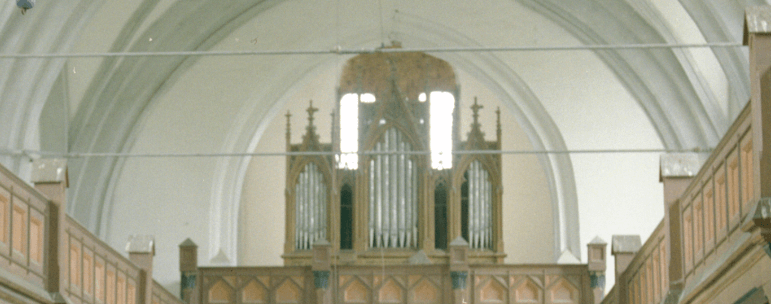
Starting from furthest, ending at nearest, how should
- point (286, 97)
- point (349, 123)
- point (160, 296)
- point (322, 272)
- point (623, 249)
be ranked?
point (349, 123) < point (286, 97) < point (322, 272) < point (160, 296) < point (623, 249)

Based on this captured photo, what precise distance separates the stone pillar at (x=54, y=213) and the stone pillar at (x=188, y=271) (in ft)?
15.1

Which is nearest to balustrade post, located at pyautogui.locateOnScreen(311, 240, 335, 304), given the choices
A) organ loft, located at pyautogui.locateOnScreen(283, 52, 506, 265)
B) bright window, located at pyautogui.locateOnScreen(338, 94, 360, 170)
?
organ loft, located at pyautogui.locateOnScreen(283, 52, 506, 265)

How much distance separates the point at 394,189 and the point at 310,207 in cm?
128

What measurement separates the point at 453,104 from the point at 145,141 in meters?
4.69

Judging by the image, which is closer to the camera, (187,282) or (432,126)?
(187,282)

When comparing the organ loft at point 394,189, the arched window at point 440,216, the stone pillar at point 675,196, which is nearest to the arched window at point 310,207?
the organ loft at point 394,189

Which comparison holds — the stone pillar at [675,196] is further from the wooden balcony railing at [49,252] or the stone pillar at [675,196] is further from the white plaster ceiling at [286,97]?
the white plaster ceiling at [286,97]

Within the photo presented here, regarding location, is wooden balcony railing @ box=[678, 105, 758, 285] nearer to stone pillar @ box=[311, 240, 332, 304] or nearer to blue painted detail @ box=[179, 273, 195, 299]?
stone pillar @ box=[311, 240, 332, 304]

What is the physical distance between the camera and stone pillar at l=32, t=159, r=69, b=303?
975cm

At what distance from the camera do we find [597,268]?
571 inches

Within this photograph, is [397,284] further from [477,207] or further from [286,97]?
[286,97]

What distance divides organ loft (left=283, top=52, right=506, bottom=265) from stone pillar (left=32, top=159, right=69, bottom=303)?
7.49 meters

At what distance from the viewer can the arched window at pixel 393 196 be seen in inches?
687

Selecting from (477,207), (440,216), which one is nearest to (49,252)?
(440,216)
